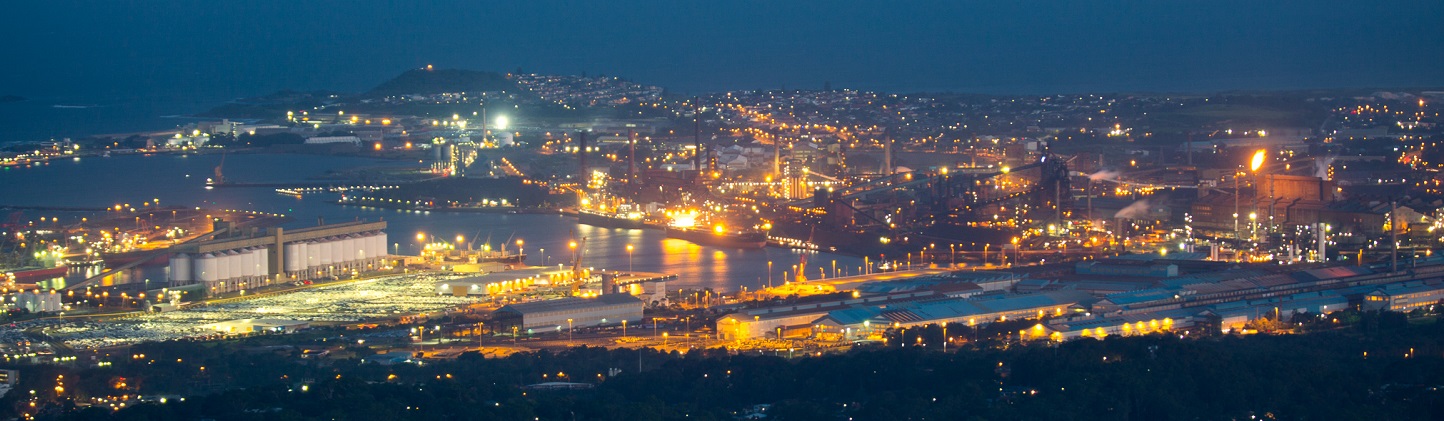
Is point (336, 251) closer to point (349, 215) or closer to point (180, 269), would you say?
point (180, 269)

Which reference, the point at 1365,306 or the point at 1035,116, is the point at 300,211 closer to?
the point at 1365,306

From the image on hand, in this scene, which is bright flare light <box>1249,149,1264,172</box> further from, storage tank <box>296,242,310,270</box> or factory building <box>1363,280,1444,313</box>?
storage tank <box>296,242,310,270</box>

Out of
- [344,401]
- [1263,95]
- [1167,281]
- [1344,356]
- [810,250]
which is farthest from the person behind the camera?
[1263,95]

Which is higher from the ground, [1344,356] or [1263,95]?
[1263,95]

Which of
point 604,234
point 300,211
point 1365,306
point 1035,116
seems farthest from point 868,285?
point 1035,116

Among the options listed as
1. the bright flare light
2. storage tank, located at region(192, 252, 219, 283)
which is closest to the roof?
storage tank, located at region(192, 252, 219, 283)

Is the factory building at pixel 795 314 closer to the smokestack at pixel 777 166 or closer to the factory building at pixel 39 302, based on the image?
the factory building at pixel 39 302

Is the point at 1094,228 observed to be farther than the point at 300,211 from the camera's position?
No

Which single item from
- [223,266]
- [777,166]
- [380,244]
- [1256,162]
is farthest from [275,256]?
[1256,162]
